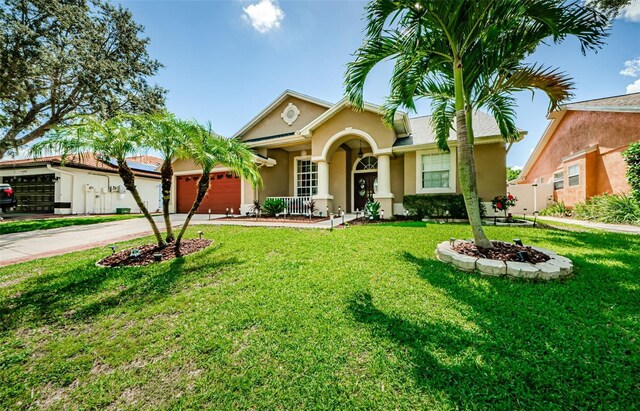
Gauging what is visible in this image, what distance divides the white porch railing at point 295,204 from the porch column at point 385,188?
3.88 metres

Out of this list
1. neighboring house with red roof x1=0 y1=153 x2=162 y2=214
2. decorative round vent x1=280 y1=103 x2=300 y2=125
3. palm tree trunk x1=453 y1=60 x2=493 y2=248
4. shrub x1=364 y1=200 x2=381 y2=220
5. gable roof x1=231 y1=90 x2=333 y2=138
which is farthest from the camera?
neighboring house with red roof x1=0 y1=153 x2=162 y2=214

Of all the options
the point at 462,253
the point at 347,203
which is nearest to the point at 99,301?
the point at 462,253

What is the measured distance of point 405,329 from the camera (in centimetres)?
259

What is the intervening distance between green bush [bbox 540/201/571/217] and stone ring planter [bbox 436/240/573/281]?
14.3 meters

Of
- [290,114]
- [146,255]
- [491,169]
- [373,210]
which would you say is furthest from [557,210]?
[146,255]

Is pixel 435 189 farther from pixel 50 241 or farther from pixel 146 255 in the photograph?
pixel 50 241

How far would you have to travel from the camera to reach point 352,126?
11.3 m

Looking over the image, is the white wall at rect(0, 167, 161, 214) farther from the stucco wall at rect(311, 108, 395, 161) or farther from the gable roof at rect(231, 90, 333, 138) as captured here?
the stucco wall at rect(311, 108, 395, 161)

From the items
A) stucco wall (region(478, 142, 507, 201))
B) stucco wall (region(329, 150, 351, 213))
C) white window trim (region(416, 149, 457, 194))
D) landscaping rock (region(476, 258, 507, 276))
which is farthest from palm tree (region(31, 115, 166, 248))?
stucco wall (region(478, 142, 507, 201))

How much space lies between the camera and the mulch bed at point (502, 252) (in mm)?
4191

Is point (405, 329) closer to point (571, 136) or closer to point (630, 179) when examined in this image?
point (630, 179)

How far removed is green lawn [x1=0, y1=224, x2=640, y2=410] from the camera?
1869 millimetres

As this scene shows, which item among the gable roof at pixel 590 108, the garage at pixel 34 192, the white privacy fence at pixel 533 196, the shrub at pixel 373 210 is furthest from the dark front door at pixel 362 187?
the garage at pixel 34 192

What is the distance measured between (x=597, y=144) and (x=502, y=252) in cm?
1467
